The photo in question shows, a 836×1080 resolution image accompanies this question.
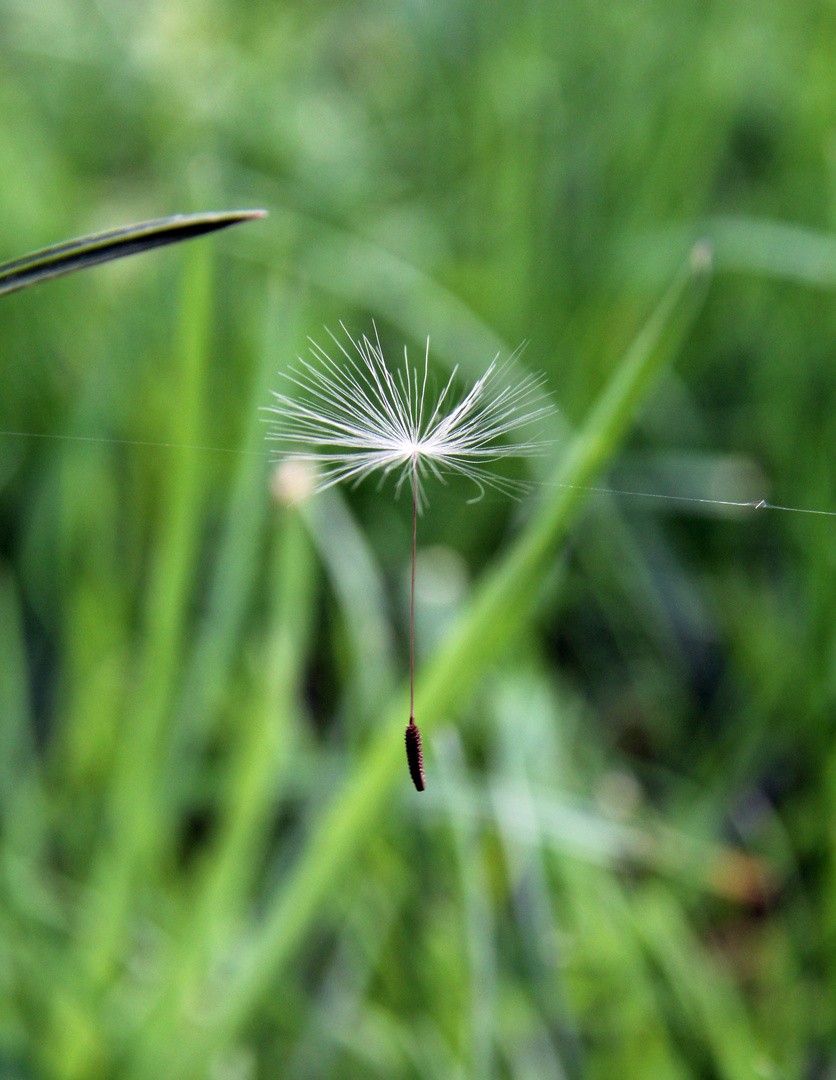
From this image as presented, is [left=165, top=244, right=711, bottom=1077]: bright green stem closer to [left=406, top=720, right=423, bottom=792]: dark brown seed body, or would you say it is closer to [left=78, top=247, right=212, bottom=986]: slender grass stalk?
[left=78, top=247, right=212, bottom=986]: slender grass stalk

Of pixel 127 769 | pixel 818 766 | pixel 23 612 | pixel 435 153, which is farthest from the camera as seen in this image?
pixel 435 153

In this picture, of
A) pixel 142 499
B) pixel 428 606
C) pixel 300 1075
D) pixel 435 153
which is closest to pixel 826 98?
pixel 435 153

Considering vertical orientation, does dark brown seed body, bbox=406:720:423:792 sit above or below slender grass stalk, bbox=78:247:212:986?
below

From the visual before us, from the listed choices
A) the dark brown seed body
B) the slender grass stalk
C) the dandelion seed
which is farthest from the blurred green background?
the dark brown seed body

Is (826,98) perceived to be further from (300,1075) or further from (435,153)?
(300,1075)

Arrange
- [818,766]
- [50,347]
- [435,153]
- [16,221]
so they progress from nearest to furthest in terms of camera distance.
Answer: [818,766], [50,347], [16,221], [435,153]

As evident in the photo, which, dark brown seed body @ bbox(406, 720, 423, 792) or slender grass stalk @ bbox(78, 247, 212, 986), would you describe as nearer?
dark brown seed body @ bbox(406, 720, 423, 792)

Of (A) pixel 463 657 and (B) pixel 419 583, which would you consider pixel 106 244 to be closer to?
(A) pixel 463 657

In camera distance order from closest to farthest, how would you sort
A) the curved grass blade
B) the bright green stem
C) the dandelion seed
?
the curved grass blade → the dandelion seed → the bright green stem
